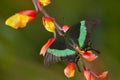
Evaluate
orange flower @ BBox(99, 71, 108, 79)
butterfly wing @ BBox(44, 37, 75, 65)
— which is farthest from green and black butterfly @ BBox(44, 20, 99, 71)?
orange flower @ BBox(99, 71, 108, 79)

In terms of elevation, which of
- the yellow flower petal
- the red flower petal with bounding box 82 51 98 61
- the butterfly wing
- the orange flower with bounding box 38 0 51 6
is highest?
the orange flower with bounding box 38 0 51 6

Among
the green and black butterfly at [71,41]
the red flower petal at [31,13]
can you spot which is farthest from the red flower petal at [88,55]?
the red flower petal at [31,13]

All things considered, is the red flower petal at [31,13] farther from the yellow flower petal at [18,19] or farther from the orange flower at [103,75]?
the orange flower at [103,75]

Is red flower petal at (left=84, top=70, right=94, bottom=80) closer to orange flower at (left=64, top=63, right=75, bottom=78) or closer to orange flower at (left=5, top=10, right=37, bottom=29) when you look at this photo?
orange flower at (left=64, top=63, right=75, bottom=78)

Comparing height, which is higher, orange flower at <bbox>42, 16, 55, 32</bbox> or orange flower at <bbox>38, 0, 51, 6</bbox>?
orange flower at <bbox>38, 0, 51, 6</bbox>

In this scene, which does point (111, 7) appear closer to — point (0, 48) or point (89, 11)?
point (89, 11)

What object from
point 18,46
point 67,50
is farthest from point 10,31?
point 67,50
